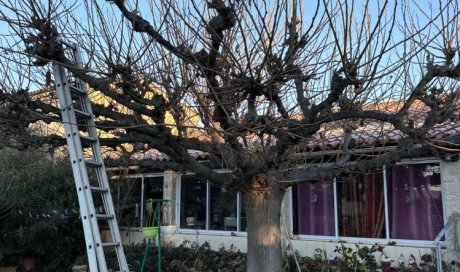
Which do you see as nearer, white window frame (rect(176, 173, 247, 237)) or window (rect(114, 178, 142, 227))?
white window frame (rect(176, 173, 247, 237))

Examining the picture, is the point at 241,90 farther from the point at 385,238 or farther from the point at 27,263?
the point at 27,263

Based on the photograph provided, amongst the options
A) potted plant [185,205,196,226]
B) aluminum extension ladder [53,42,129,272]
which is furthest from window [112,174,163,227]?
aluminum extension ladder [53,42,129,272]

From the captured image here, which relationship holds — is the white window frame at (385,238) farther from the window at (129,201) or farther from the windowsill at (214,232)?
the window at (129,201)

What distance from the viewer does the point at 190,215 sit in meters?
12.1

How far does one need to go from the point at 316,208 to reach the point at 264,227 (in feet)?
15.3

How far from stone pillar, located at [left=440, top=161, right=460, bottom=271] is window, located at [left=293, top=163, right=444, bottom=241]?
0.86 ft

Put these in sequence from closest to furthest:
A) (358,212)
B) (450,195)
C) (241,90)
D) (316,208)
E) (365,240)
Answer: (241,90) < (450,195) < (365,240) < (358,212) < (316,208)

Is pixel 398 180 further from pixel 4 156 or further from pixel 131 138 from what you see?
pixel 4 156

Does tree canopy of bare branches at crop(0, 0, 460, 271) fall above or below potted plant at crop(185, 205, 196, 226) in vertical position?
above

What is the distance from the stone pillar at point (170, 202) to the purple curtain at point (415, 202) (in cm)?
572

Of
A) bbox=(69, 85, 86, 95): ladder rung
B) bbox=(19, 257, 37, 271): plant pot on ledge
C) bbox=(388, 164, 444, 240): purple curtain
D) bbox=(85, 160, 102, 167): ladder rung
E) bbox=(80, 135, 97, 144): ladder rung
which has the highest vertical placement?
bbox=(69, 85, 86, 95): ladder rung

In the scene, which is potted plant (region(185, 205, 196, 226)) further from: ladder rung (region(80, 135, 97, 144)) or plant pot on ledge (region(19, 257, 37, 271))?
ladder rung (region(80, 135, 97, 144))

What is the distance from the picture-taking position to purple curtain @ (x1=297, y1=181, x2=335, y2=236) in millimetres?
9656

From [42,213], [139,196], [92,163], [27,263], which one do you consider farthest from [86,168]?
[139,196]
